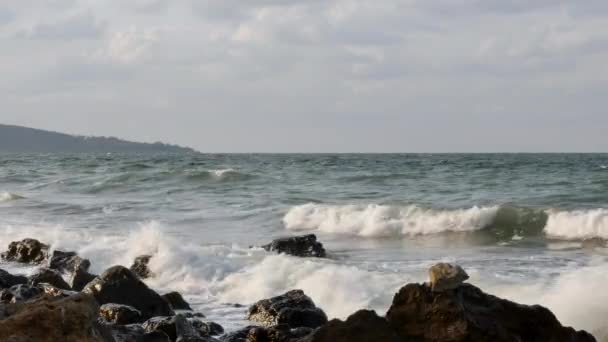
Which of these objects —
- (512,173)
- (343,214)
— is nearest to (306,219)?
(343,214)

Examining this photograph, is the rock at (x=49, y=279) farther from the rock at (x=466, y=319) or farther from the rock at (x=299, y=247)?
the rock at (x=466, y=319)

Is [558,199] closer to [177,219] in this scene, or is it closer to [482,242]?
A: [482,242]

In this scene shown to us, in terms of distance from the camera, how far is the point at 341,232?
63.5 feet

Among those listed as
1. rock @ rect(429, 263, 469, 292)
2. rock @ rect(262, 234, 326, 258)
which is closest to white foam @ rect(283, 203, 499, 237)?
rock @ rect(262, 234, 326, 258)

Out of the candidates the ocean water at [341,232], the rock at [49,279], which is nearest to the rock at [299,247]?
the ocean water at [341,232]

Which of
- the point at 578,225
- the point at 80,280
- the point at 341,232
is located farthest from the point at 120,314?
the point at 578,225

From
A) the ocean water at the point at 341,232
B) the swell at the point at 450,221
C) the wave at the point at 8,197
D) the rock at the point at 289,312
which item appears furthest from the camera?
the wave at the point at 8,197

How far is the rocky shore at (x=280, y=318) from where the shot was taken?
4.77m

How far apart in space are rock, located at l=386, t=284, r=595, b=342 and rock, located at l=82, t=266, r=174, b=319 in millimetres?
3511

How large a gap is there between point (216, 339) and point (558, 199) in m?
18.0

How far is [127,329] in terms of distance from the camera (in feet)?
22.7

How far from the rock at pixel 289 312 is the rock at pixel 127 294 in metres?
0.96

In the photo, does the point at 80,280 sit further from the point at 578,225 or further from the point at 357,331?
the point at 578,225

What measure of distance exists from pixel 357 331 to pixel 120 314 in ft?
10.3
